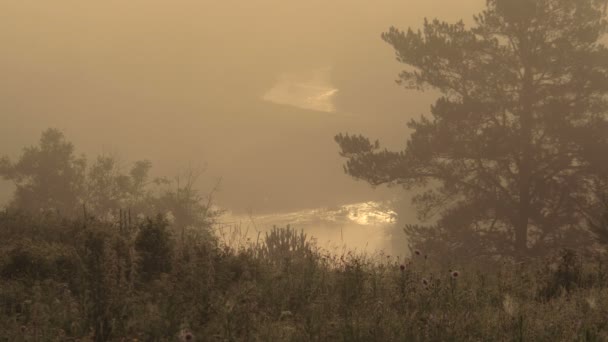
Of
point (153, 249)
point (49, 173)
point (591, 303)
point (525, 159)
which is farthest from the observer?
point (49, 173)

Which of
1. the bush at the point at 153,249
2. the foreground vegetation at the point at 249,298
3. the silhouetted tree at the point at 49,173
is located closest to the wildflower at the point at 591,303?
the foreground vegetation at the point at 249,298

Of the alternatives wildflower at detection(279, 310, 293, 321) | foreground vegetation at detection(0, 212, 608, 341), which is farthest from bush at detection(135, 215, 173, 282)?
wildflower at detection(279, 310, 293, 321)

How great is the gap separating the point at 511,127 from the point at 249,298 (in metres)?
18.4

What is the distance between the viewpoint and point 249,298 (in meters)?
6.50

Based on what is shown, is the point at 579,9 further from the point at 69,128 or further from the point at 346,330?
the point at 69,128

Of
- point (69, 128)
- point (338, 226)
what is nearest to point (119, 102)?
point (69, 128)

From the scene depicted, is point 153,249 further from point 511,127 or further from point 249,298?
point 511,127

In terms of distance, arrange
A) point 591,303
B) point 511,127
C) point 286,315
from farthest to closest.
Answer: point 511,127, point 286,315, point 591,303

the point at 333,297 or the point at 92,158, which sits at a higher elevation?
the point at 92,158

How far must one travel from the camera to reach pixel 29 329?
5.41 m

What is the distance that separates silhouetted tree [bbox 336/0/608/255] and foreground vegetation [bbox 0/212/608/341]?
13.6 m

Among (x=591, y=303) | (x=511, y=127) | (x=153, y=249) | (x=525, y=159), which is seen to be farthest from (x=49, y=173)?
(x=591, y=303)

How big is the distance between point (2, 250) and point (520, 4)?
62.5 ft

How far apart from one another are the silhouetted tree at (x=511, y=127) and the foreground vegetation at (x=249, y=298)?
13625 mm
